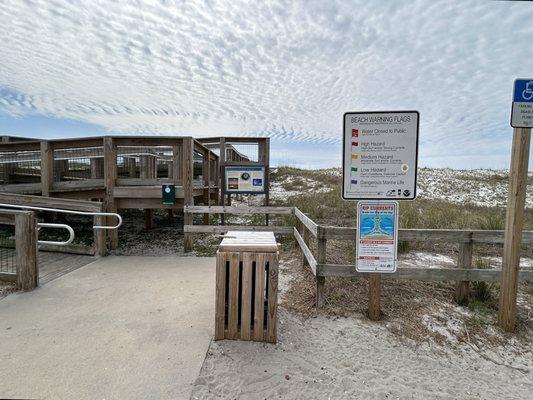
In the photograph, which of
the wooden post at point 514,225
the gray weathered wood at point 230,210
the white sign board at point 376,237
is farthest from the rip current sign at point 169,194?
the wooden post at point 514,225

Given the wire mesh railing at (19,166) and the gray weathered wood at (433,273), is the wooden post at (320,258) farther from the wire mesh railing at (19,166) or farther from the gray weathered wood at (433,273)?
the wire mesh railing at (19,166)

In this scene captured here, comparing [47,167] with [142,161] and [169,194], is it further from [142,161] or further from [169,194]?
[169,194]

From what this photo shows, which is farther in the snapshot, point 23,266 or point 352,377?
point 23,266

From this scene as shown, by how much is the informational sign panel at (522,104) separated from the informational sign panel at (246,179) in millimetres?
5166

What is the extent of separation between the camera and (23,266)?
4035 millimetres

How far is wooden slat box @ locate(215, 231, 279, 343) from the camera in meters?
2.89

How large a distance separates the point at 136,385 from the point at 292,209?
4.91 metres

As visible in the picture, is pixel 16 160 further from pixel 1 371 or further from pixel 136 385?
pixel 136 385

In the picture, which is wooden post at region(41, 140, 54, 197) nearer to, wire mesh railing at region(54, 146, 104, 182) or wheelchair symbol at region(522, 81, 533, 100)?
wire mesh railing at region(54, 146, 104, 182)

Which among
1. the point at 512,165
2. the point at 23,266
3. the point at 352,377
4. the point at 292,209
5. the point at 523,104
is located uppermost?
the point at 523,104

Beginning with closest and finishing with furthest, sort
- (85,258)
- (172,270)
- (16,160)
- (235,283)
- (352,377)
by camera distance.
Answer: (352,377) → (235,283) → (172,270) → (85,258) → (16,160)

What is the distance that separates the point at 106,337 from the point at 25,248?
6.95 ft

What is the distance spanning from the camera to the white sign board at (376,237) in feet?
11.2

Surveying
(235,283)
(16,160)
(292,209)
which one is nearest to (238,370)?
(235,283)
